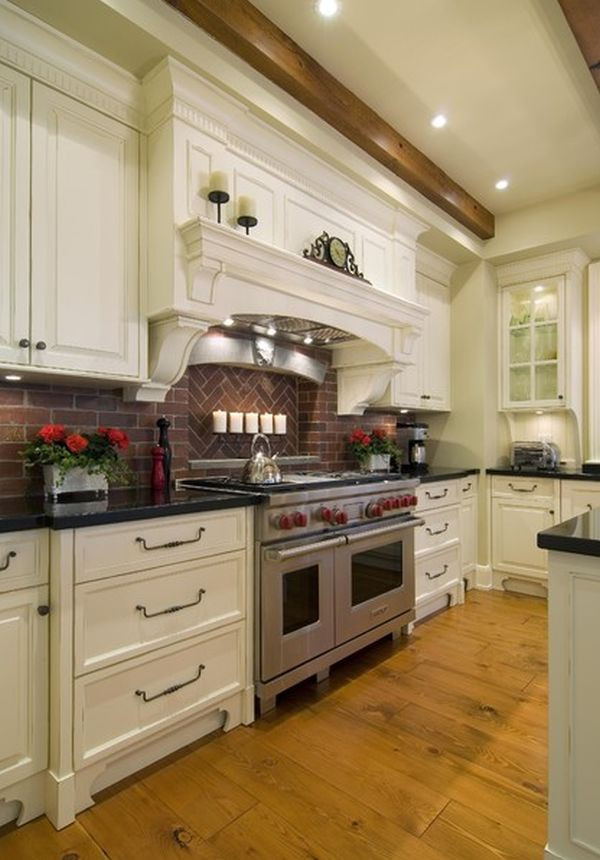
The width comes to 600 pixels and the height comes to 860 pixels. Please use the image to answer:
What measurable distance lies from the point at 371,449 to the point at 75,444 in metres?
2.05

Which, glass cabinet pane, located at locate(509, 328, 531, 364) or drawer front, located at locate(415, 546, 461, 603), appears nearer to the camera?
drawer front, located at locate(415, 546, 461, 603)

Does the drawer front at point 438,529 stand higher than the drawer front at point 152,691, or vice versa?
the drawer front at point 438,529

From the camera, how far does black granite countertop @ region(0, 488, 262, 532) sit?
1457 millimetres

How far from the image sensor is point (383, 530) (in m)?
2.63

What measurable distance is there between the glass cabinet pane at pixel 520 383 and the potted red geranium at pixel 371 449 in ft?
4.58

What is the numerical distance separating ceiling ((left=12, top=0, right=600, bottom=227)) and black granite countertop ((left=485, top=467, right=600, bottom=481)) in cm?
211

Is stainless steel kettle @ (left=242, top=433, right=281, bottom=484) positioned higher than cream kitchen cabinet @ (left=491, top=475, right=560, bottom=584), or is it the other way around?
stainless steel kettle @ (left=242, top=433, right=281, bottom=484)

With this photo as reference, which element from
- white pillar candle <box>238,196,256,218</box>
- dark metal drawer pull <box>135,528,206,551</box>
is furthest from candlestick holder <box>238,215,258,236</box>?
dark metal drawer pull <box>135,528,206,551</box>

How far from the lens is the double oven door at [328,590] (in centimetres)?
204

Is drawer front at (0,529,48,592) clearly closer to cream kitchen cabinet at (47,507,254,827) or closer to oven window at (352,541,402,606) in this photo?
cream kitchen cabinet at (47,507,254,827)

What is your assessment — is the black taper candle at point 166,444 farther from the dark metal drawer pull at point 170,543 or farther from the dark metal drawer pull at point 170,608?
the dark metal drawer pull at point 170,608

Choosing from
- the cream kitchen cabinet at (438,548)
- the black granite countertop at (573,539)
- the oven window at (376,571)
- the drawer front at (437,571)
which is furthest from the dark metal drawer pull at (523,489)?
the black granite countertop at (573,539)

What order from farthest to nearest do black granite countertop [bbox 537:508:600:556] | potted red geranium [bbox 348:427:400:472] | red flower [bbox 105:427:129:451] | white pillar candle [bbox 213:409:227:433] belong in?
potted red geranium [bbox 348:427:400:472] → white pillar candle [bbox 213:409:227:433] → red flower [bbox 105:427:129:451] → black granite countertop [bbox 537:508:600:556]

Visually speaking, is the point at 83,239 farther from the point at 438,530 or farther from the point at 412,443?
the point at 412,443
